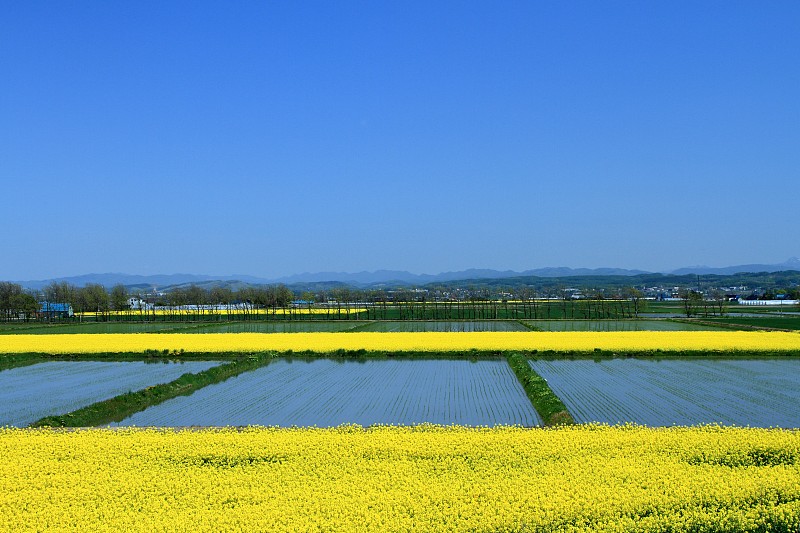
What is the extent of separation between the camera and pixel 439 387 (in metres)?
24.8

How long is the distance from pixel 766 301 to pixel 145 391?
113 meters

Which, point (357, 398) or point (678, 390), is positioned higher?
point (357, 398)

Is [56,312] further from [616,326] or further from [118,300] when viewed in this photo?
[616,326]

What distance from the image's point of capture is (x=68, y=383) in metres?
27.4

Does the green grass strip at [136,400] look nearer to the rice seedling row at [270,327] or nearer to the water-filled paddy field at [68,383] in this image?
the water-filled paddy field at [68,383]

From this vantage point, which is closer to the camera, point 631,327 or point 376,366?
point 376,366

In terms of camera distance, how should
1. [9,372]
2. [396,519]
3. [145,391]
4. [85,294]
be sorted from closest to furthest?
1. [396,519]
2. [145,391]
3. [9,372]
4. [85,294]

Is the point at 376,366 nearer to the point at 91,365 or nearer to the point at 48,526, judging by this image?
the point at 91,365

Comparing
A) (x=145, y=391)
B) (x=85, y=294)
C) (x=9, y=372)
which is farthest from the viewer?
(x=85, y=294)

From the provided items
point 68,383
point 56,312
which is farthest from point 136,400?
point 56,312

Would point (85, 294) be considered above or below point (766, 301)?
above

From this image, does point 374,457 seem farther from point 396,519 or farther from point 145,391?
point 145,391

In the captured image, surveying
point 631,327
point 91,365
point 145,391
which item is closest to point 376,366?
point 145,391

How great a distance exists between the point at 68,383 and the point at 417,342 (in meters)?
18.8
